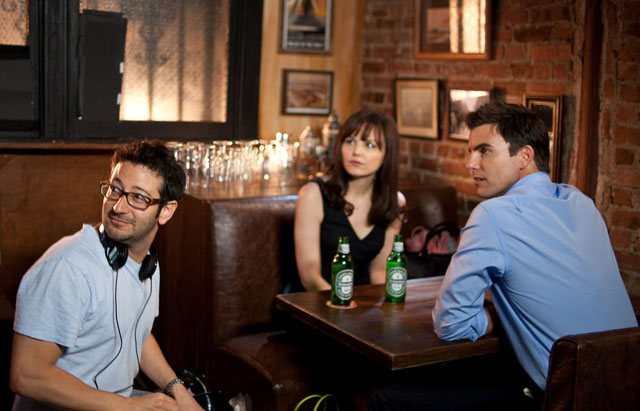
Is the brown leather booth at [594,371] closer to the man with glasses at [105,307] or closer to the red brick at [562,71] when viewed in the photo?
the man with glasses at [105,307]

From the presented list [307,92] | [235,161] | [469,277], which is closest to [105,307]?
[469,277]

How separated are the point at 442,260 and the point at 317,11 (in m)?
2.02

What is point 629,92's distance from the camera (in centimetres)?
336

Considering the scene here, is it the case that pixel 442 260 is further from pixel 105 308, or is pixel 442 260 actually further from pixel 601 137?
pixel 105 308

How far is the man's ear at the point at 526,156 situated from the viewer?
2.69 metres

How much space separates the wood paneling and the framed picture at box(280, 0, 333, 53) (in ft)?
0.12

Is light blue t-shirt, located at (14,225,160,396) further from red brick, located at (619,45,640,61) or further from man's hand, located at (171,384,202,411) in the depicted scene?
red brick, located at (619,45,640,61)

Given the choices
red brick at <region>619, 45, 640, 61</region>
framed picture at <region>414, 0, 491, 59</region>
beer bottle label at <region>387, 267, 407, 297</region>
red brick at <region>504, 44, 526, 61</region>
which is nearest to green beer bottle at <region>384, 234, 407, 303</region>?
beer bottle label at <region>387, 267, 407, 297</region>

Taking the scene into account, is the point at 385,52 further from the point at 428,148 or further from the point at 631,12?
the point at 631,12

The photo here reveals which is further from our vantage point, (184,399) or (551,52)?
(551,52)

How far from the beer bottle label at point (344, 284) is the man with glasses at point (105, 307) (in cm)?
66

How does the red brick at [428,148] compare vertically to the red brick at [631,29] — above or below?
below

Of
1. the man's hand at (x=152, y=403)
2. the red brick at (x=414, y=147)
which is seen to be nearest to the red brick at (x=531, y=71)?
the red brick at (x=414, y=147)

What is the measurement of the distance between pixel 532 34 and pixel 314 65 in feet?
5.29
